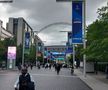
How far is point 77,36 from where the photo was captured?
45875 millimetres

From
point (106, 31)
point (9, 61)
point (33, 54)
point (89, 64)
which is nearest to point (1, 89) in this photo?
point (106, 31)

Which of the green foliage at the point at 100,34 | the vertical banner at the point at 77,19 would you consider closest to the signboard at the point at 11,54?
the vertical banner at the point at 77,19

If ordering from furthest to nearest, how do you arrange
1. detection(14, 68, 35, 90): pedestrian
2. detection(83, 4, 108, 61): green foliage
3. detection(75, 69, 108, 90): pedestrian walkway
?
1. detection(83, 4, 108, 61): green foliage
2. detection(75, 69, 108, 90): pedestrian walkway
3. detection(14, 68, 35, 90): pedestrian

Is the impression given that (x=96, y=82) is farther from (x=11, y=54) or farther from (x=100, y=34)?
(x=11, y=54)

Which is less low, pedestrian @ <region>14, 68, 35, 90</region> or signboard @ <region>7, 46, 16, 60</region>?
signboard @ <region>7, 46, 16, 60</region>

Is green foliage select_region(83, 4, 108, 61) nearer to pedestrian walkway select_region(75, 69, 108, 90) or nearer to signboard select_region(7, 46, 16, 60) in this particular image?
pedestrian walkway select_region(75, 69, 108, 90)

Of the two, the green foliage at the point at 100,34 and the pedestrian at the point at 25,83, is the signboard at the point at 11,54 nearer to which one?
the green foliage at the point at 100,34

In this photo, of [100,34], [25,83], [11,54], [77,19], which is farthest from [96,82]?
[11,54]

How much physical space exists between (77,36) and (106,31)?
8154mm

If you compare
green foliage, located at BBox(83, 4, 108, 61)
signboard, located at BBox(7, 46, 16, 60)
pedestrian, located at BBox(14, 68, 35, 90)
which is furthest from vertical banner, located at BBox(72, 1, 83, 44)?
pedestrian, located at BBox(14, 68, 35, 90)

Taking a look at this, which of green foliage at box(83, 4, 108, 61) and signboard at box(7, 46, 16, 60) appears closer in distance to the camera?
green foliage at box(83, 4, 108, 61)

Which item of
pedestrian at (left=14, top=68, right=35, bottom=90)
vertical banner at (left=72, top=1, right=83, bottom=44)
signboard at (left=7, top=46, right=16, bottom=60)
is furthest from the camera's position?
signboard at (left=7, top=46, right=16, bottom=60)

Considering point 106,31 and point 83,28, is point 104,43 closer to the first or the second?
point 106,31

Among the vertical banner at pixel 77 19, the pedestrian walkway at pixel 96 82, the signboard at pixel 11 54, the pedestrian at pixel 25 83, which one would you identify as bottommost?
the pedestrian walkway at pixel 96 82
